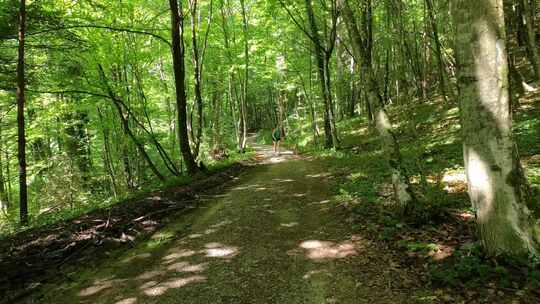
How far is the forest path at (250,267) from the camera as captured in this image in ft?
12.7

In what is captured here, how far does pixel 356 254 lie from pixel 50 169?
15308mm

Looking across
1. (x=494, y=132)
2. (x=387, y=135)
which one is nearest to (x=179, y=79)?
(x=387, y=135)

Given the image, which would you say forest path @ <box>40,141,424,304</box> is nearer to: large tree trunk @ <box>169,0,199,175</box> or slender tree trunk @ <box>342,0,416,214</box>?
slender tree trunk @ <box>342,0,416,214</box>

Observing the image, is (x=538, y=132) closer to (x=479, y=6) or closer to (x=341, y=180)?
(x=341, y=180)

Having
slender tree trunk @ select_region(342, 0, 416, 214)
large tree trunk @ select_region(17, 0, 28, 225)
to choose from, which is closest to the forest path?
slender tree trunk @ select_region(342, 0, 416, 214)

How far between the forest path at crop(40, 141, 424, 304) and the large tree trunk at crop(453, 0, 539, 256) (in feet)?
3.98

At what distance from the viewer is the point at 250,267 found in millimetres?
4652

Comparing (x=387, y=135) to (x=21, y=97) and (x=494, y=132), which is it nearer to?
(x=494, y=132)

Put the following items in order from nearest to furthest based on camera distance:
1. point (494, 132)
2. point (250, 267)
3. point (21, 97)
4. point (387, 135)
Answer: point (494, 132) < point (250, 267) < point (387, 135) < point (21, 97)

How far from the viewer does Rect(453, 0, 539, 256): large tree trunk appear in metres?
3.27

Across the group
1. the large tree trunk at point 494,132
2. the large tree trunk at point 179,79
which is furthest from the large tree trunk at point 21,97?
the large tree trunk at point 494,132

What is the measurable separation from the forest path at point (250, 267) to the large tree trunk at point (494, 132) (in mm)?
1214

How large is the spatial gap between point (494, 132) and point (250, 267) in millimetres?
3535

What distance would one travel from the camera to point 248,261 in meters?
4.86
